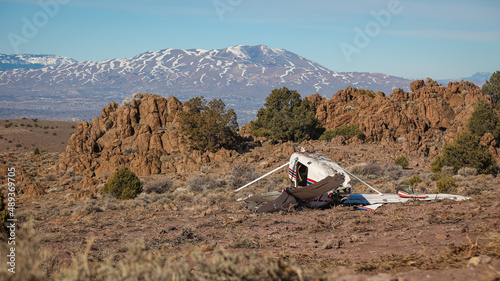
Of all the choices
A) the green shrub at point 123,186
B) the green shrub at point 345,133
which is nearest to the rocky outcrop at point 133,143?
the green shrub at point 123,186

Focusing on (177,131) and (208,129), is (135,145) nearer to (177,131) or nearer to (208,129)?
(177,131)

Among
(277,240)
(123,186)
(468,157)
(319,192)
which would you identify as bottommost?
(123,186)

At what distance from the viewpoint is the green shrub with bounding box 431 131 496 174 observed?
2241 centimetres

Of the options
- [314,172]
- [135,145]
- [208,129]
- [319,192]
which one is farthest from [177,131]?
[319,192]

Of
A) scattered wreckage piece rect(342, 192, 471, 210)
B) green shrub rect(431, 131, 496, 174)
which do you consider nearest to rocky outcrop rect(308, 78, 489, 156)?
green shrub rect(431, 131, 496, 174)

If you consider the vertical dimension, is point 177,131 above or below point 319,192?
above

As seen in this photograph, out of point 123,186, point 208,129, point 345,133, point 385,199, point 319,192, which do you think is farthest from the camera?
point 345,133

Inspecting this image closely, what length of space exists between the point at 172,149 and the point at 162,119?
510 cm

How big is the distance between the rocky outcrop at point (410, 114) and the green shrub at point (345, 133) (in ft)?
3.27

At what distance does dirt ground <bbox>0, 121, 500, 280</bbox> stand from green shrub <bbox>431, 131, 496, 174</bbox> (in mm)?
4952

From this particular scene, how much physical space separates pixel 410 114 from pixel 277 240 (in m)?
39.8

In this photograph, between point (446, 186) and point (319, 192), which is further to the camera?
point (446, 186)

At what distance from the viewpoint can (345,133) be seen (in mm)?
40188

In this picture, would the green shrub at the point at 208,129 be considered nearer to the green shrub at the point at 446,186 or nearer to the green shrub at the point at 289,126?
the green shrub at the point at 289,126
